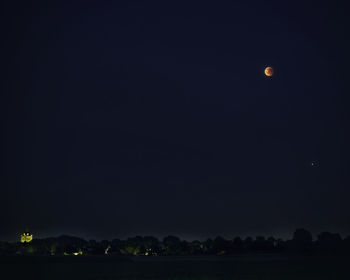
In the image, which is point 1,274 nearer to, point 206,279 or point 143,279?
point 143,279

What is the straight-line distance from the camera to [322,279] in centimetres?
5759

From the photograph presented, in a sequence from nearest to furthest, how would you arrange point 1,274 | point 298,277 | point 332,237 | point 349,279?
point 349,279, point 298,277, point 1,274, point 332,237

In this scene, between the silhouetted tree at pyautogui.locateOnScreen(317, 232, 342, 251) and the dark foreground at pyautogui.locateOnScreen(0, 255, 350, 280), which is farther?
the silhouetted tree at pyautogui.locateOnScreen(317, 232, 342, 251)

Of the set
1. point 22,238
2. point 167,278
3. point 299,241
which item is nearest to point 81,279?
point 167,278

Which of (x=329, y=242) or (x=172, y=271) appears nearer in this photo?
(x=172, y=271)

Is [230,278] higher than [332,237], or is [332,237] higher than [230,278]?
[332,237]

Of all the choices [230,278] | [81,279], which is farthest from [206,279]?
[81,279]

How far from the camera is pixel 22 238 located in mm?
176000

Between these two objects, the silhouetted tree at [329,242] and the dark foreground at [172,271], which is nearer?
the dark foreground at [172,271]

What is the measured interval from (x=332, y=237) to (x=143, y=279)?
490ft

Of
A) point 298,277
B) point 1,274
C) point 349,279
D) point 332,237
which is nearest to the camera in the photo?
point 349,279

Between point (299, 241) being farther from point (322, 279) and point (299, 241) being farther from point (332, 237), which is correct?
point (322, 279)

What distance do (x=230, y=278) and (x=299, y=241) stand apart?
146m

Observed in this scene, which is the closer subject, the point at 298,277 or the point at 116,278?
the point at 298,277
